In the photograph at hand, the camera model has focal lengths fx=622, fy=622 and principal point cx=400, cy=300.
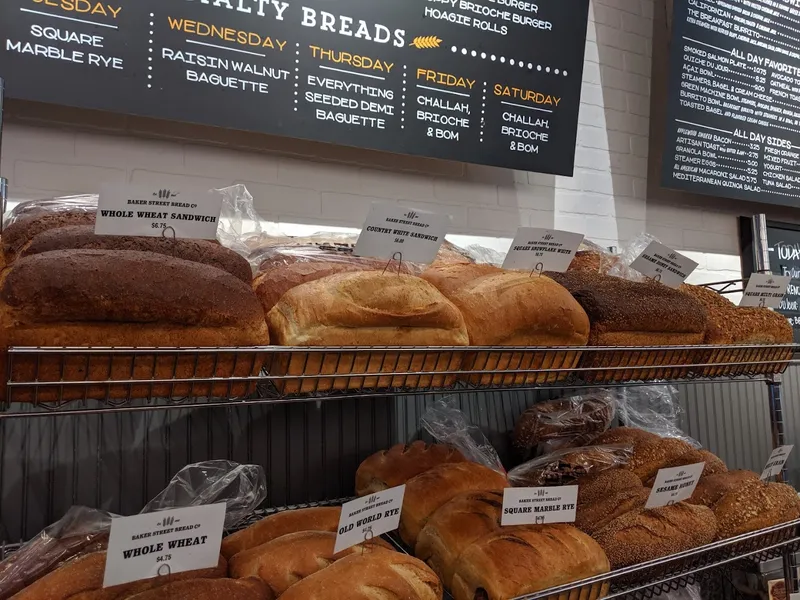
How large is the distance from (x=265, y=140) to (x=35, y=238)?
1096 millimetres

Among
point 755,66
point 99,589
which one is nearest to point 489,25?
point 755,66

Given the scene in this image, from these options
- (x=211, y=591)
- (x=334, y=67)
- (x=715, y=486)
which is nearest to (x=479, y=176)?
(x=334, y=67)

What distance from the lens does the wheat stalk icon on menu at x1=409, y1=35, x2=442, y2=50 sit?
7.22 ft

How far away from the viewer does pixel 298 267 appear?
1331 millimetres

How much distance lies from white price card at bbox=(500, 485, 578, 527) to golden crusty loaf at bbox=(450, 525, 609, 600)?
29 millimetres

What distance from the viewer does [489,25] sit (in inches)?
92.0

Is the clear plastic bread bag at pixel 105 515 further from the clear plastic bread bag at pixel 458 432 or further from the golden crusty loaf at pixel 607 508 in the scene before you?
the golden crusty loaf at pixel 607 508

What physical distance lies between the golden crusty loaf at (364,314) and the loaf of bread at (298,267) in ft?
0.19

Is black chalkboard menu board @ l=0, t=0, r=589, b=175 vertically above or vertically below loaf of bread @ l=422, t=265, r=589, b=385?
above

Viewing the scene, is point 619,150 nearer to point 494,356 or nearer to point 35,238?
point 494,356

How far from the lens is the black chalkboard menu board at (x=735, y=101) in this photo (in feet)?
9.23

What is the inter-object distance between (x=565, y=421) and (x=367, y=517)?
3.28ft

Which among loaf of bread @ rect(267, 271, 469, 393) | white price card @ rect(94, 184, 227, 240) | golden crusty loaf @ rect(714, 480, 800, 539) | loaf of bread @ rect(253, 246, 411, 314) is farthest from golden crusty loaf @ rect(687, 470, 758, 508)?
white price card @ rect(94, 184, 227, 240)

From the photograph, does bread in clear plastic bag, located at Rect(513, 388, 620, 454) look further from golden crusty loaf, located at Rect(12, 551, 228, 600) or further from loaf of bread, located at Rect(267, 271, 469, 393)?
golden crusty loaf, located at Rect(12, 551, 228, 600)
